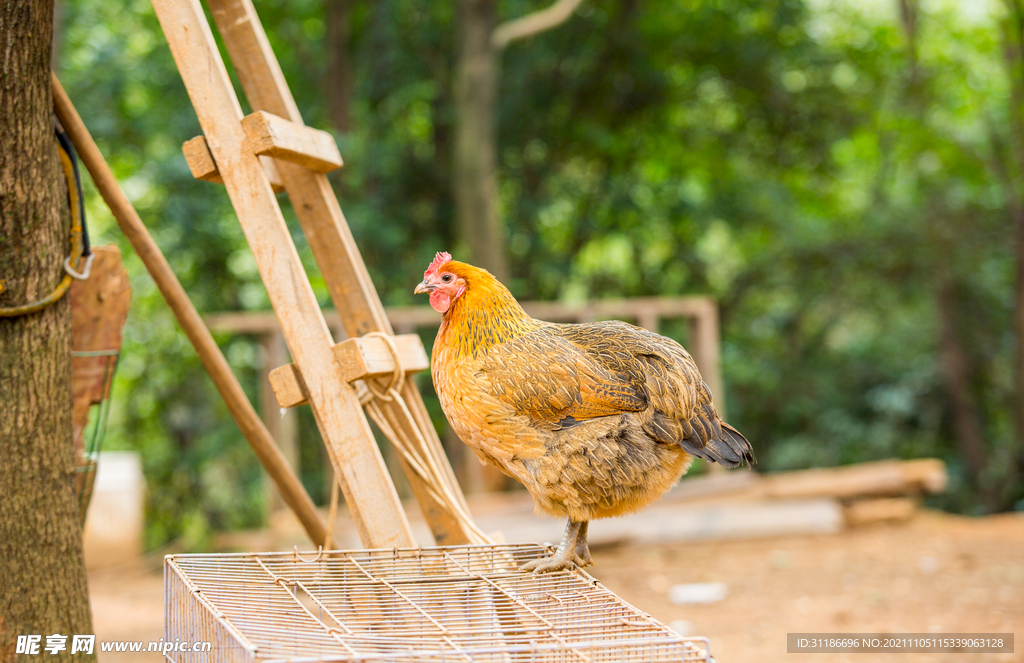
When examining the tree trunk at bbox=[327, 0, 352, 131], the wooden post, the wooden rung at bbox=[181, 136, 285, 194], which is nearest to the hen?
the wooden post

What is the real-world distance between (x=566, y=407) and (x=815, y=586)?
163 inches

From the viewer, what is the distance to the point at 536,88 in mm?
8906

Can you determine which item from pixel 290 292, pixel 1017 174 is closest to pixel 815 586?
pixel 290 292

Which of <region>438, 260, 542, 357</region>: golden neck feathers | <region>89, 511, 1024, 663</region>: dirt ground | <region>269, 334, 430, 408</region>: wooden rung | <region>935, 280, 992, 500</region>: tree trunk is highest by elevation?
<region>438, 260, 542, 357</region>: golden neck feathers

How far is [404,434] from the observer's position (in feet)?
7.82

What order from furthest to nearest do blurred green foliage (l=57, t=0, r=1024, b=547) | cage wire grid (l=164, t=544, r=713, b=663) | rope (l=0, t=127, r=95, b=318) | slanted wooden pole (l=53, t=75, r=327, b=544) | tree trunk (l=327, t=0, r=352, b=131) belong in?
blurred green foliage (l=57, t=0, r=1024, b=547)
tree trunk (l=327, t=0, r=352, b=131)
slanted wooden pole (l=53, t=75, r=327, b=544)
rope (l=0, t=127, r=95, b=318)
cage wire grid (l=164, t=544, r=713, b=663)

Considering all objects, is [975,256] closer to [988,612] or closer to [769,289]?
[769,289]

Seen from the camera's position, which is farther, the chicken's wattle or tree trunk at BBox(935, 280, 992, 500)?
tree trunk at BBox(935, 280, 992, 500)

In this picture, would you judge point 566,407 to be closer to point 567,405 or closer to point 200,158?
point 567,405

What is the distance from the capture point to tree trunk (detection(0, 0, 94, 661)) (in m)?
2.11

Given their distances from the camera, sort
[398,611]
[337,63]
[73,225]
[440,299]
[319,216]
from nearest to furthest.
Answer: [398,611] → [440,299] → [73,225] → [319,216] → [337,63]

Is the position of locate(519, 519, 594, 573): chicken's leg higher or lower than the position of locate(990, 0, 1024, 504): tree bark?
lower

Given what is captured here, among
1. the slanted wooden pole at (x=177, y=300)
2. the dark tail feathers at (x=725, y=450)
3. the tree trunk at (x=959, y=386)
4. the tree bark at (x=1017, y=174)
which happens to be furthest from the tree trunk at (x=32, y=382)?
the tree trunk at (x=959, y=386)

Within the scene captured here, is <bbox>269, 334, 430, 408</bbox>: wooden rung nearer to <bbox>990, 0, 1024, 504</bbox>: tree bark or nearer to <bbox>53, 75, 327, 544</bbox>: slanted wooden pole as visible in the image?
<bbox>53, 75, 327, 544</bbox>: slanted wooden pole
